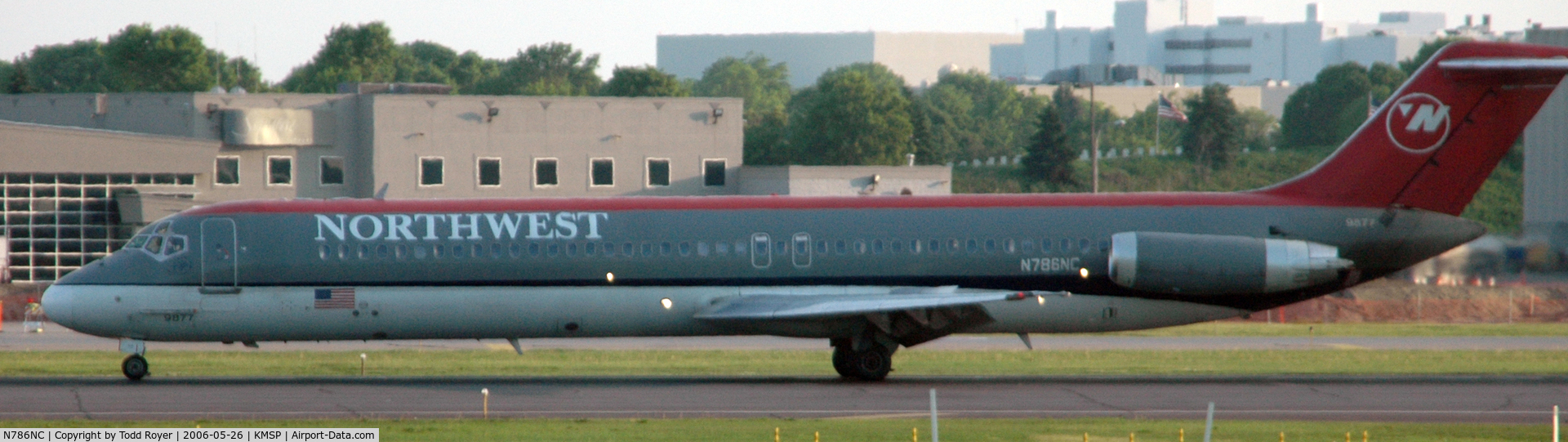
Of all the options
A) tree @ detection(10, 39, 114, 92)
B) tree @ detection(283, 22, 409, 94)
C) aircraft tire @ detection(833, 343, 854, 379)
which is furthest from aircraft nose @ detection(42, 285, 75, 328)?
tree @ detection(10, 39, 114, 92)

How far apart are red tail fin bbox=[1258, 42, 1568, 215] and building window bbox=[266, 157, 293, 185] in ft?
138

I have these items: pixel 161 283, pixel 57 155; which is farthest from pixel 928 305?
pixel 57 155

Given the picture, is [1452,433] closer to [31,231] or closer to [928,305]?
[928,305]

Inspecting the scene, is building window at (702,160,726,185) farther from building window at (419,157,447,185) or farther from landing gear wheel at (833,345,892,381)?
landing gear wheel at (833,345,892,381)

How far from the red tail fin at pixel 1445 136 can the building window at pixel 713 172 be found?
36866 millimetres

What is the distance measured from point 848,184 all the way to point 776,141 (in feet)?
152

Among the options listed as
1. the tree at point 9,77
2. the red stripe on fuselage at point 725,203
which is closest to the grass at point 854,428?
the red stripe on fuselage at point 725,203

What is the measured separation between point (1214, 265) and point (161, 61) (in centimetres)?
9802

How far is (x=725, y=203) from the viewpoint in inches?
1115

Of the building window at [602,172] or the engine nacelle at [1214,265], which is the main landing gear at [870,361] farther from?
the building window at [602,172]

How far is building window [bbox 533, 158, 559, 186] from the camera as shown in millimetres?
61594

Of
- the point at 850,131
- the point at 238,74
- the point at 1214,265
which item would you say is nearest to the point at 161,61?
the point at 238,74

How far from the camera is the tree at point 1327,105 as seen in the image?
12106 centimetres

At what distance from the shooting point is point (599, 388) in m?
27.2
